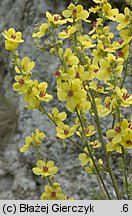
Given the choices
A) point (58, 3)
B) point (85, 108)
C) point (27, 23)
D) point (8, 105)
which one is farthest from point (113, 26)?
point (85, 108)

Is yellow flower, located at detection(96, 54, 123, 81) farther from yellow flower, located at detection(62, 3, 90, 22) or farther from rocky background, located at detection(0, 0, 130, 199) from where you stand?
rocky background, located at detection(0, 0, 130, 199)

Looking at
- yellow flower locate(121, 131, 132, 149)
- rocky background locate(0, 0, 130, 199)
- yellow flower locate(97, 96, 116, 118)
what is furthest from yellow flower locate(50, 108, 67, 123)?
rocky background locate(0, 0, 130, 199)

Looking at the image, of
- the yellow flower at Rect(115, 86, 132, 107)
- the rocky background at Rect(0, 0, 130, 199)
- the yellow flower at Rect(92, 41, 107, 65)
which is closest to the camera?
the yellow flower at Rect(115, 86, 132, 107)

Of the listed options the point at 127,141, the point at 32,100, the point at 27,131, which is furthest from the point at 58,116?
the point at 27,131

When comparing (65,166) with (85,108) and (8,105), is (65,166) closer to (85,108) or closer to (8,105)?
(8,105)

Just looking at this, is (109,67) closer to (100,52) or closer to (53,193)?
(100,52)

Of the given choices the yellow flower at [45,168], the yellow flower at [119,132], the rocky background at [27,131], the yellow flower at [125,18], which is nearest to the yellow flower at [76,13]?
the yellow flower at [125,18]

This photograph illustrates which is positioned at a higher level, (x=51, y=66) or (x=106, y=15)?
(x=106, y=15)
